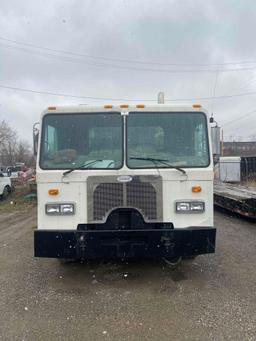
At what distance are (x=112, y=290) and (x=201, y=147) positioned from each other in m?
2.40

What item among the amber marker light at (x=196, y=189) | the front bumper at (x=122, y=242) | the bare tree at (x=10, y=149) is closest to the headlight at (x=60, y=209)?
the front bumper at (x=122, y=242)

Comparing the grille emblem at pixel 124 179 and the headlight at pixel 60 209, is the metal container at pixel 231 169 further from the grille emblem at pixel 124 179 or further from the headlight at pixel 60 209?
the headlight at pixel 60 209

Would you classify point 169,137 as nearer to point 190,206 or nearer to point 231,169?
point 190,206

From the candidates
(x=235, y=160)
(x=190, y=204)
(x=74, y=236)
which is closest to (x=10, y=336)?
(x=74, y=236)

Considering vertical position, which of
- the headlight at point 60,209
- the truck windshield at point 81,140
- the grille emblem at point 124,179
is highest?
the truck windshield at point 81,140

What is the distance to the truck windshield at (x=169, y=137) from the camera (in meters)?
4.43

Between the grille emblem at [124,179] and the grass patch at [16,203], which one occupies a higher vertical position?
the grille emblem at [124,179]

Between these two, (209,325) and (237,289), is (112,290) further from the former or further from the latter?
(237,289)

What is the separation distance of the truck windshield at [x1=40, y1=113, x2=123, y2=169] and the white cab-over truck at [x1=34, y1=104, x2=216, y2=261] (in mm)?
14

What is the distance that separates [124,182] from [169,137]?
946 millimetres

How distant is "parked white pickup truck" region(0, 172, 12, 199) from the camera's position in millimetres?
15642

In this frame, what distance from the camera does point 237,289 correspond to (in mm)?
4320

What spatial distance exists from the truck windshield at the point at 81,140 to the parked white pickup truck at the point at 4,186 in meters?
12.3

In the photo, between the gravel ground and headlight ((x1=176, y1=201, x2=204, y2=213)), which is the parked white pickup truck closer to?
the gravel ground
